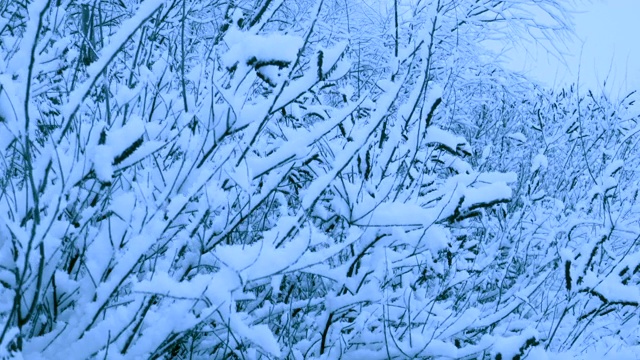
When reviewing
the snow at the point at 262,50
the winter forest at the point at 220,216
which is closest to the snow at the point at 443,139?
the winter forest at the point at 220,216

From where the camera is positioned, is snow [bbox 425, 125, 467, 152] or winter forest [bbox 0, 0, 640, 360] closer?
winter forest [bbox 0, 0, 640, 360]

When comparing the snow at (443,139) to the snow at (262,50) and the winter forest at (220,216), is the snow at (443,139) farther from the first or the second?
the snow at (262,50)

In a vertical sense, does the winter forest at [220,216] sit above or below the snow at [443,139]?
below

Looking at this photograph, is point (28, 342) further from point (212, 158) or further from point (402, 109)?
point (402, 109)

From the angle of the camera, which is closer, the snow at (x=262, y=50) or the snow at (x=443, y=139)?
the snow at (x=262, y=50)

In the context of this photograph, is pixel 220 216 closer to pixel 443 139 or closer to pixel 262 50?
pixel 262 50

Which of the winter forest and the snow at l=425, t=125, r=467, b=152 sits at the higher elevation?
the snow at l=425, t=125, r=467, b=152

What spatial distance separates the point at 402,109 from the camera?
6.18 ft

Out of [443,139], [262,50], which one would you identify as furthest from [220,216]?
[443,139]

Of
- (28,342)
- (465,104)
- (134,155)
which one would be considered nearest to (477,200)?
(134,155)

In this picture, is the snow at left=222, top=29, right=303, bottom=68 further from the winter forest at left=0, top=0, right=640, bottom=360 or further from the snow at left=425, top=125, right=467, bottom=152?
the snow at left=425, top=125, right=467, bottom=152

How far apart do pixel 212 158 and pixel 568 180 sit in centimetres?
415

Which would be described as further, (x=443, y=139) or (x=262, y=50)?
(x=443, y=139)

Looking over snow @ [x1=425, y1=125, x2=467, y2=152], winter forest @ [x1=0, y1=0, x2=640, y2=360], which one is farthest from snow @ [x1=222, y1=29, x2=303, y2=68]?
snow @ [x1=425, y1=125, x2=467, y2=152]
